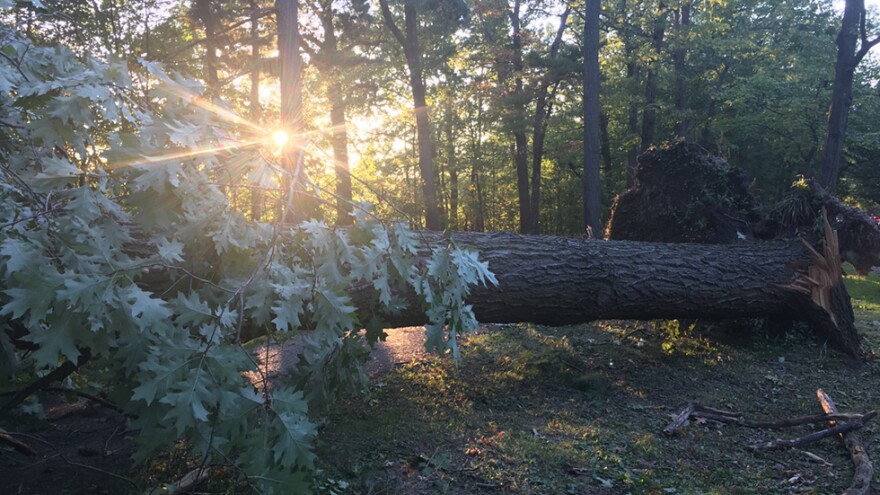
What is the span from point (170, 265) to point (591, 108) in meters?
11.3

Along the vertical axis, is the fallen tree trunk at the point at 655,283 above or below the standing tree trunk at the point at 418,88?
below

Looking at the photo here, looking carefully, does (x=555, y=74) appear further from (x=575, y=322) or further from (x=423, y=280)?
(x=423, y=280)

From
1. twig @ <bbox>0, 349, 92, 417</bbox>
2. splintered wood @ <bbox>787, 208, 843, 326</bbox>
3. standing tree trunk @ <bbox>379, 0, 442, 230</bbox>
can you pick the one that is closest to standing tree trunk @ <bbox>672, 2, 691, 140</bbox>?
standing tree trunk @ <bbox>379, 0, 442, 230</bbox>

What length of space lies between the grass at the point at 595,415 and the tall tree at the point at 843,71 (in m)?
7.59

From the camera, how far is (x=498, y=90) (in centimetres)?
1786

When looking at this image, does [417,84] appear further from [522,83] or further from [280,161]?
[280,161]

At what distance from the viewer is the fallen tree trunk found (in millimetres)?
4609

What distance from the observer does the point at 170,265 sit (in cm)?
205

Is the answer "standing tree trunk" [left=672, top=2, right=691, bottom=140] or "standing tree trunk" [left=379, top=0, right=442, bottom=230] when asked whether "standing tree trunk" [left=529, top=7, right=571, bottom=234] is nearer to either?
"standing tree trunk" [left=672, top=2, right=691, bottom=140]

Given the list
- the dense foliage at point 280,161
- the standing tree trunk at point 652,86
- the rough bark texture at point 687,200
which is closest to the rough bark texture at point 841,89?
the dense foliage at point 280,161

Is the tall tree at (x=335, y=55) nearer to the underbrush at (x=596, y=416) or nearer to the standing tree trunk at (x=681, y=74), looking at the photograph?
the underbrush at (x=596, y=416)

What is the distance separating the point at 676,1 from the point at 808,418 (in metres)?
15.5

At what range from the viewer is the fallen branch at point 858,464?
2.89m

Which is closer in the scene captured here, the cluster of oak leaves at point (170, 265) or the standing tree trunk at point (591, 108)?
the cluster of oak leaves at point (170, 265)
